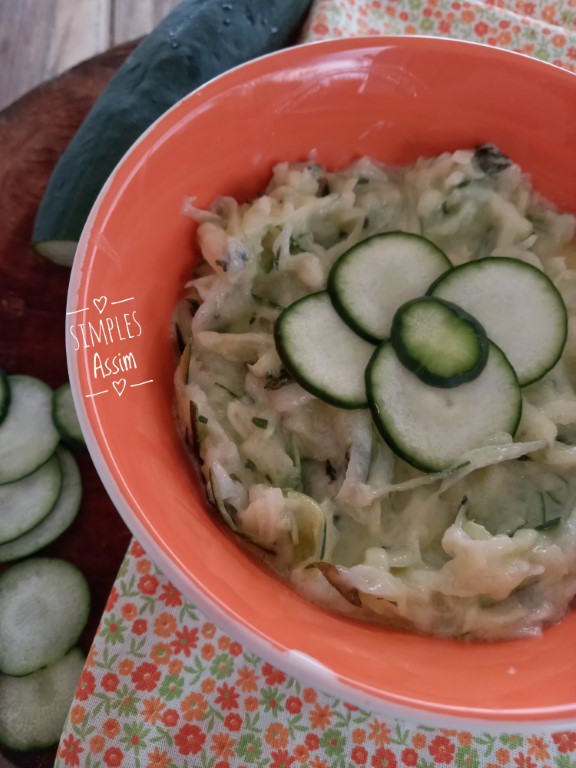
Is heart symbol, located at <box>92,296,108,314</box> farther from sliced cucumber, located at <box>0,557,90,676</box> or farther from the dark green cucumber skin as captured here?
sliced cucumber, located at <box>0,557,90,676</box>

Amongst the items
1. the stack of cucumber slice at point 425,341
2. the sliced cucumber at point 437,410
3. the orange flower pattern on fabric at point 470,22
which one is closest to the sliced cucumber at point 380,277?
the stack of cucumber slice at point 425,341

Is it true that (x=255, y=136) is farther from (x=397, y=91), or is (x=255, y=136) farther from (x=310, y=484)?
(x=310, y=484)

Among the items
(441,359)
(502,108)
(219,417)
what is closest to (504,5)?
A: (502,108)

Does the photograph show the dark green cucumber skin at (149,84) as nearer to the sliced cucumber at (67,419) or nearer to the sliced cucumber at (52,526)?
the sliced cucumber at (67,419)

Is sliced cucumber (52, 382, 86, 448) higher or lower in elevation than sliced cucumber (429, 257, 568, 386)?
lower

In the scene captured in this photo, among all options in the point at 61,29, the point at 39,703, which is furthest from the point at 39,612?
the point at 61,29

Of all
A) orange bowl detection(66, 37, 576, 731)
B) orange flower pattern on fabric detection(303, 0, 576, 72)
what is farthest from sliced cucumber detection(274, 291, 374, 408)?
orange flower pattern on fabric detection(303, 0, 576, 72)
